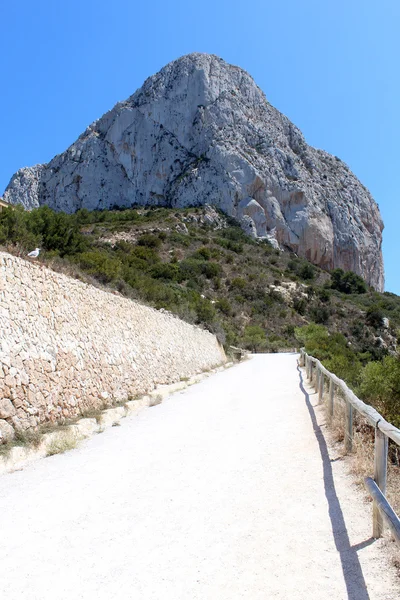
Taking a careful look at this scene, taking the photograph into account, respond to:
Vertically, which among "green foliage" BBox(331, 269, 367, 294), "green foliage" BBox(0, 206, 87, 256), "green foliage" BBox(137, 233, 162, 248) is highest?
"green foliage" BBox(137, 233, 162, 248)

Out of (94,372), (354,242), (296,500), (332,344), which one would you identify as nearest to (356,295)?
(354,242)

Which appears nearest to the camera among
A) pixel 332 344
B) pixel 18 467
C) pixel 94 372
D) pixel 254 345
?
pixel 18 467

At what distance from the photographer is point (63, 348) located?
9719 millimetres

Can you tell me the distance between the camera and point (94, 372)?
35.9 feet

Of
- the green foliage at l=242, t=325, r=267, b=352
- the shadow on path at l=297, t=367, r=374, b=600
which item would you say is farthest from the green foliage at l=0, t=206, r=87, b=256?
the green foliage at l=242, t=325, r=267, b=352

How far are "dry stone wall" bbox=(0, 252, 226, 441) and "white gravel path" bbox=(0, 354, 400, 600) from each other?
1346 millimetres

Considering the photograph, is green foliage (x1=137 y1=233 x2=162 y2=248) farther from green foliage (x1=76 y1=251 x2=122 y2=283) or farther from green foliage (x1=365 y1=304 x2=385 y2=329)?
green foliage (x1=76 y1=251 x2=122 y2=283)

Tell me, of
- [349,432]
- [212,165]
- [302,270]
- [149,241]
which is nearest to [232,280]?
[149,241]

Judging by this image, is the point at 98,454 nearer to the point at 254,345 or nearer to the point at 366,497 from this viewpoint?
the point at 366,497

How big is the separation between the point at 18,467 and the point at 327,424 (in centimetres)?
543

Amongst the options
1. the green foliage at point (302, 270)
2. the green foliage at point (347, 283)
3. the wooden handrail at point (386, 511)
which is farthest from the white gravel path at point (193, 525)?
the green foliage at point (347, 283)

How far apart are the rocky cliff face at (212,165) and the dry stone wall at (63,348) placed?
221 feet

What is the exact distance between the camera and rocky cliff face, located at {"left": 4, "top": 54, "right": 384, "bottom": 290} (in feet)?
263

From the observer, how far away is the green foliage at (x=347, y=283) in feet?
250
